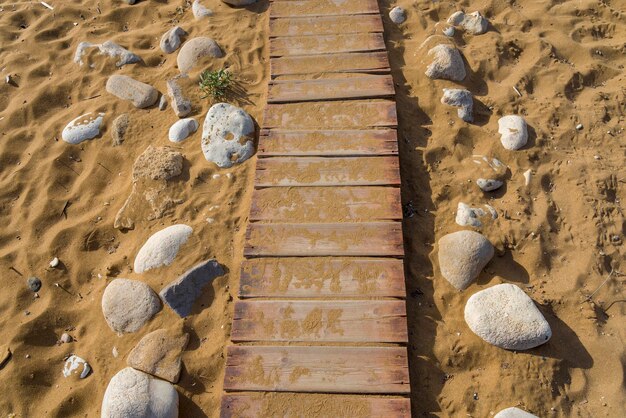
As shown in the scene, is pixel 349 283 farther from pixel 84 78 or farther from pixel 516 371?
pixel 84 78

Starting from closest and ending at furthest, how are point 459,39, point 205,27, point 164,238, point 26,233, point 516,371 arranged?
point 516,371 → point 164,238 → point 26,233 → point 459,39 → point 205,27

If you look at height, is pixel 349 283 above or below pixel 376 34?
below

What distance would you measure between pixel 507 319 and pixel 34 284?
3387 mm

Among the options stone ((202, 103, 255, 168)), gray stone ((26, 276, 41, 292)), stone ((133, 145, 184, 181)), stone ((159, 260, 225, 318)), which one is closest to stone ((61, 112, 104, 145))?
stone ((133, 145, 184, 181))

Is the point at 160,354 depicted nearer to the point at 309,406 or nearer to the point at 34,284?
the point at 309,406

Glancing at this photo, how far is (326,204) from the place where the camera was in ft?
11.5

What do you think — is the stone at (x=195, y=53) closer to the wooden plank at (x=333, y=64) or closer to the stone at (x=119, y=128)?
the wooden plank at (x=333, y=64)

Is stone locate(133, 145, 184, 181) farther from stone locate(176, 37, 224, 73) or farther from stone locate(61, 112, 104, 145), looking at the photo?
stone locate(176, 37, 224, 73)

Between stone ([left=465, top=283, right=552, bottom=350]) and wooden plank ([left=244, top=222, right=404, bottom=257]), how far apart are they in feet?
2.02

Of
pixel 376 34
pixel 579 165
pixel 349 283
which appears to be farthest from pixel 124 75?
pixel 579 165

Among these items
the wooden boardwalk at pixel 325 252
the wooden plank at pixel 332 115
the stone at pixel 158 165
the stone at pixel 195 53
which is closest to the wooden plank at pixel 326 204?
the wooden boardwalk at pixel 325 252

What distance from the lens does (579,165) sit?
3.63 m

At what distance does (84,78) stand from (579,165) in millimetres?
4670

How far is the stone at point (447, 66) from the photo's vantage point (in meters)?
4.18
